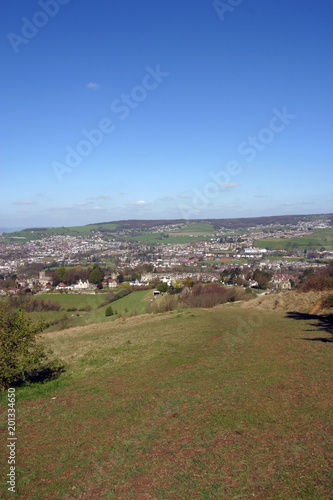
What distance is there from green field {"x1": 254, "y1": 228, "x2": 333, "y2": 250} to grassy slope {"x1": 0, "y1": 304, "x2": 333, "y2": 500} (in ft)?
248

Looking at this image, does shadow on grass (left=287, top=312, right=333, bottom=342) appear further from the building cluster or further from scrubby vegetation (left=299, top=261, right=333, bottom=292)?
the building cluster

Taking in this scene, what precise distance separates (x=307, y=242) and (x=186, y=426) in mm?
85567

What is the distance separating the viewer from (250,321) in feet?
59.5

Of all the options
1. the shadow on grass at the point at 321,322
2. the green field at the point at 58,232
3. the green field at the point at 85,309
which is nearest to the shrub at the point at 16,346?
the shadow on grass at the point at 321,322

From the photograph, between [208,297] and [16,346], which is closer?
[16,346]

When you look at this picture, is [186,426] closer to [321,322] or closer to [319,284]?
[321,322]

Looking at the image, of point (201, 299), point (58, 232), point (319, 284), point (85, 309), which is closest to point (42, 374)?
point (319, 284)

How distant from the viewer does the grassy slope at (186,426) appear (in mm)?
4836

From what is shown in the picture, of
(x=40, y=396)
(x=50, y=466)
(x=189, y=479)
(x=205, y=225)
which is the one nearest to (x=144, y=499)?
(x=189, y=479)

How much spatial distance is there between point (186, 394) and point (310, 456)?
3576 millimetres

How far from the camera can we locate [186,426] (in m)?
6.56

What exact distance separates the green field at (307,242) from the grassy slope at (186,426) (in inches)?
2972

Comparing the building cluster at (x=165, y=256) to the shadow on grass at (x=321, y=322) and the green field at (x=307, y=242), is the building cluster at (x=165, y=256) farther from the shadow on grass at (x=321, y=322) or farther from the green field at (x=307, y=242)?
the shadow on grass at (x=321, y=322)

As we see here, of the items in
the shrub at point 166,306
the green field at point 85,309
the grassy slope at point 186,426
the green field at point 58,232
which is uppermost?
the green field at point 58,232
